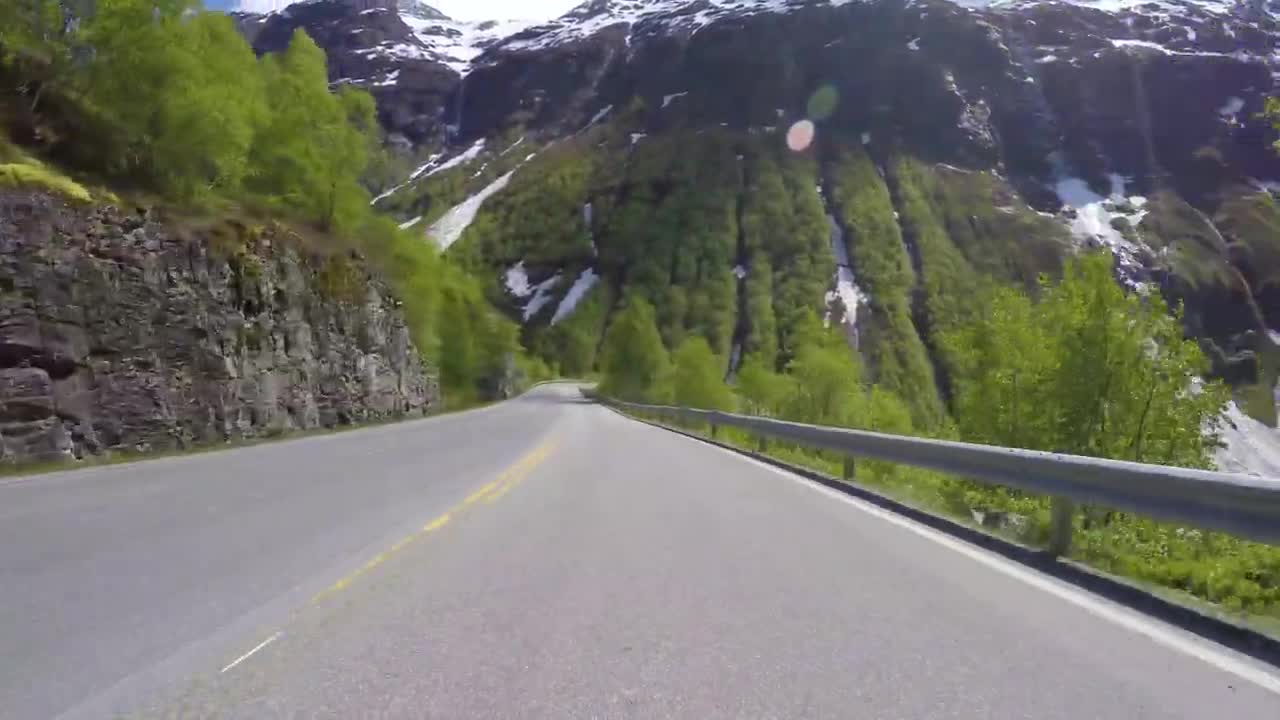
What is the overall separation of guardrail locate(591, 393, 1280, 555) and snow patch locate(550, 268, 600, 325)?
15550 cm

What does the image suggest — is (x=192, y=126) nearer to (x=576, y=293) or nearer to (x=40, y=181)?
(x=40, y=181)

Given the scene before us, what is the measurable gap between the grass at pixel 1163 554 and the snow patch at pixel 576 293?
153460 mm

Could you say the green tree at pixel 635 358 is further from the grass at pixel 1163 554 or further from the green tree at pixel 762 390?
the grass at pixel 1163 554

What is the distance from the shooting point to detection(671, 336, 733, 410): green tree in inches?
2133

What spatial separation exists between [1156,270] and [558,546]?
168068mm

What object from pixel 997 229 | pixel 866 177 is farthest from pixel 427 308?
pixel 866 177

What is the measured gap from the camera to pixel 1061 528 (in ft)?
23.7

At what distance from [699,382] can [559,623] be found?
51.3 metres

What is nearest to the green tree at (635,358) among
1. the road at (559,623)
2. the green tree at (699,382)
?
the green tree at (699,382)

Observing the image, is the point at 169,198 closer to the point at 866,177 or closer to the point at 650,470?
the point at 650,470

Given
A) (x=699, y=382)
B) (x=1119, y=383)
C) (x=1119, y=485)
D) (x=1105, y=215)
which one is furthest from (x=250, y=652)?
(x=1105, y=215)

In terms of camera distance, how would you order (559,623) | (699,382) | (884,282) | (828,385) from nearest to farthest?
(559,623) < (828,385) < (699,382) < (884,282)

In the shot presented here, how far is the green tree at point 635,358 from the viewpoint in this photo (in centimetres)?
7762

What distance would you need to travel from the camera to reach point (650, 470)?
15.5 m
